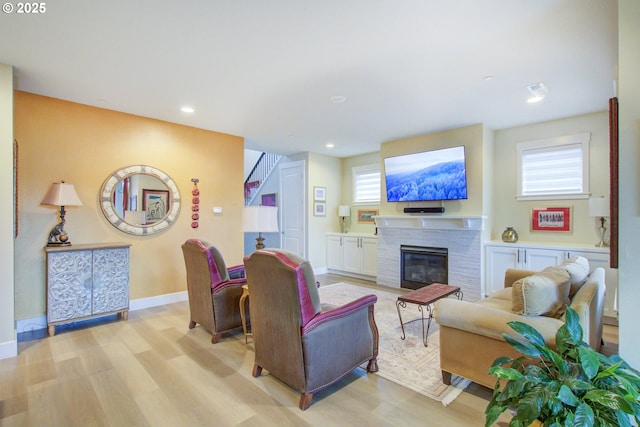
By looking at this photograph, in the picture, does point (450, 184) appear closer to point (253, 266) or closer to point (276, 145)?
point (276, 145)

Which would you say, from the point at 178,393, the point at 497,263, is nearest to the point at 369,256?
the point at 497,263

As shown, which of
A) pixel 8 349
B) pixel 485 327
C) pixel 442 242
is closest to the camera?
pixel 485 327

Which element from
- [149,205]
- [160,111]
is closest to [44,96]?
[160,111]

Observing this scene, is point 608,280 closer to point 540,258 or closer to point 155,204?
point 540,258

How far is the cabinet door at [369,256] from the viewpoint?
20.0 feet

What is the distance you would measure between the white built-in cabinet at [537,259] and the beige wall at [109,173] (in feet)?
13.5

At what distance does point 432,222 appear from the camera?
514 centimetres

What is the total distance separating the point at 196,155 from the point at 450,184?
414cm

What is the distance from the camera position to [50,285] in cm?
338

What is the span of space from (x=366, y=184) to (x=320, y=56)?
4337 millimetres

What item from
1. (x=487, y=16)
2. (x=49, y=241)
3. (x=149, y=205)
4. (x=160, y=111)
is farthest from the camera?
(x=149, y=205)

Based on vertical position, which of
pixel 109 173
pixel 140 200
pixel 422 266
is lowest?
pixel 422 266

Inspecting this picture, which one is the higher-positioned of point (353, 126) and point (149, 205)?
point (353, 126)

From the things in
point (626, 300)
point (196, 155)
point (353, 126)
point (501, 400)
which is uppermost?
point (353, 126)
